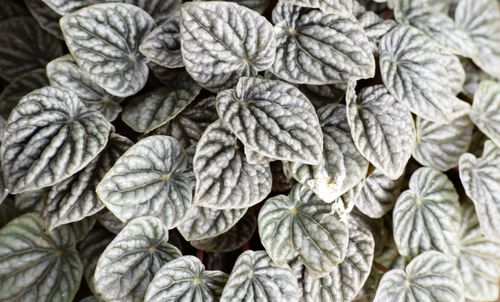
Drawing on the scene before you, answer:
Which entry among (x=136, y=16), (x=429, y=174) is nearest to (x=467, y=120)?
(x=429, y=174)

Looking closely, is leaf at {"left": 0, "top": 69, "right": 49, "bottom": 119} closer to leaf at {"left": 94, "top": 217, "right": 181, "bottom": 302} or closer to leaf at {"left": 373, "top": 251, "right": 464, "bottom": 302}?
leaf at {"left": 94, "top": 217, "right": 181, "bottom": 302}

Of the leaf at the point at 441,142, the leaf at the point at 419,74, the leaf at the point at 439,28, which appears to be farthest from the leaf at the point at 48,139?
the leaf at the point at 439,28

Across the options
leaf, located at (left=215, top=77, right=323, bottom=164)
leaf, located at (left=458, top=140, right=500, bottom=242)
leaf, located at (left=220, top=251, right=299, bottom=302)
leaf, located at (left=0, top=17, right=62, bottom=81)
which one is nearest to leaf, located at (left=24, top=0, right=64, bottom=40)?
leaf, located at (left=0, top=17, right=62, bottom=81)

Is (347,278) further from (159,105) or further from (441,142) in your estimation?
(159,105)

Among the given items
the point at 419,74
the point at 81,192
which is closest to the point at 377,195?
the point at 419,74

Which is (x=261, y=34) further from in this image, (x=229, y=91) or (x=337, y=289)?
(x=337, y=289)

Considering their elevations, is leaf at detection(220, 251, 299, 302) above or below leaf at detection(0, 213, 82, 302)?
above
